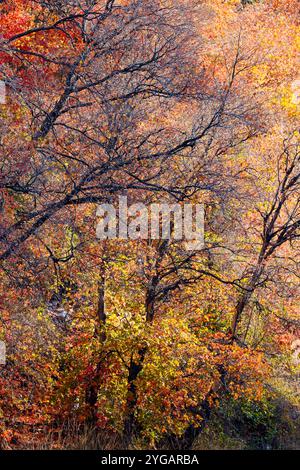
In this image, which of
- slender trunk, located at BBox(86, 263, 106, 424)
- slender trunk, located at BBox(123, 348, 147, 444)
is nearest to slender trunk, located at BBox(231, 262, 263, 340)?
slender trunk, located at BBox(123, 348, 147, 444)

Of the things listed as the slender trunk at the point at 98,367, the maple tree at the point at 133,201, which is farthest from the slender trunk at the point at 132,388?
the slender trunk at the point at 98,367

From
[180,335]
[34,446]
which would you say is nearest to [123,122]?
[180,335]

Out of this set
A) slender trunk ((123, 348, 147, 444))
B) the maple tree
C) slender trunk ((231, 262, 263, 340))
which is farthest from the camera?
Result: slender trunk ((231, 262, 263, 340))

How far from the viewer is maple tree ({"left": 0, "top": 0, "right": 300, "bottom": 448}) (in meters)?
11.0

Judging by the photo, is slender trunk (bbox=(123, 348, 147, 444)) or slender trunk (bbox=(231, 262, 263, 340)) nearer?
slender trunk (bbox=(123, 348, 147, 444))

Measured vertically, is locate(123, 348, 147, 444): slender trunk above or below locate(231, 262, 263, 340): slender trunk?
below

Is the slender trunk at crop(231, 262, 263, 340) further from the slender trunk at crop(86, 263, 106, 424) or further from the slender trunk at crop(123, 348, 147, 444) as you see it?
the slender trunk at crop(86, 263, 106, 424)

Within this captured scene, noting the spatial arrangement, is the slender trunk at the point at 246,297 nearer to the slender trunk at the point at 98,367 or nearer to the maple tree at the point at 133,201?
the maple tree at the point at 133,201

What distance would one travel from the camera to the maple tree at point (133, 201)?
434 inches

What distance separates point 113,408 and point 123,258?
12.1ft

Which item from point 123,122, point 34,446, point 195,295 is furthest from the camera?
point 195,295

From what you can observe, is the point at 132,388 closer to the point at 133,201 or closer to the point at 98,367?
the point at 98,367
